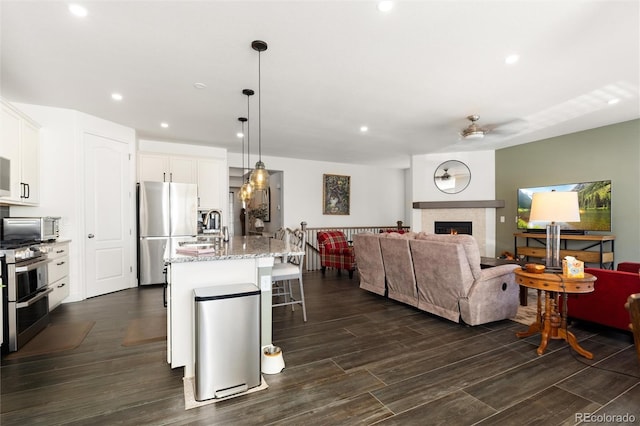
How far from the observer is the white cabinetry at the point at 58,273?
3533mm

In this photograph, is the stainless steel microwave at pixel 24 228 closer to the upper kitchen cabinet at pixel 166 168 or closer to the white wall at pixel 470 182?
the upper kitchen cabinet at pixel 166 168

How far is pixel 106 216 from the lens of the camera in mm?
4617

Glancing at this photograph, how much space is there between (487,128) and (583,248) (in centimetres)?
264

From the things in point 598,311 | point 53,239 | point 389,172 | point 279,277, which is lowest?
point 598,311

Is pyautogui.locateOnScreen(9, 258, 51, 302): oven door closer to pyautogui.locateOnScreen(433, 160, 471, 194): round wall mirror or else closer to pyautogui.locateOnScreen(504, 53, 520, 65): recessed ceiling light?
pyautogui.locateOnScreen(504, 53, 520, 65): recessed ceiling light

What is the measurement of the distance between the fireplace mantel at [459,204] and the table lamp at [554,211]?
3861mm

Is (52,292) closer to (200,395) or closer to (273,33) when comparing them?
(200,395)

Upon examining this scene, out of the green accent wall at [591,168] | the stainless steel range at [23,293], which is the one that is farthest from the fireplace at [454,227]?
→ the stainless steel range at [23,293]

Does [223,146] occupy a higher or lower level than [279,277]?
higher

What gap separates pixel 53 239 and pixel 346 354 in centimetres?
375

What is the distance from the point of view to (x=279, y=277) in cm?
331

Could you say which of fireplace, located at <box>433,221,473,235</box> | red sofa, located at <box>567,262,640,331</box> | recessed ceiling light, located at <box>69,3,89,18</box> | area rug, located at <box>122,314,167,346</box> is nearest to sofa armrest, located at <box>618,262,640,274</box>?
red sofa, located at <box>567,262,640,331</box>

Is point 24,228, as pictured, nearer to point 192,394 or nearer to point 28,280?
point 28,280

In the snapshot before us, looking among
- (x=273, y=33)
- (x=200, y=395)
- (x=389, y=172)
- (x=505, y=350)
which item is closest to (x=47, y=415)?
(x=200, y=395)
